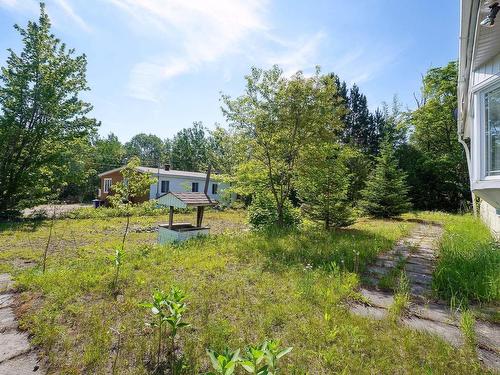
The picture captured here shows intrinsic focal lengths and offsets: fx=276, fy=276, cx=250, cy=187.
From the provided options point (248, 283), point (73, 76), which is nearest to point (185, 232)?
point (248, 283)

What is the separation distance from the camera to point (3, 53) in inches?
496

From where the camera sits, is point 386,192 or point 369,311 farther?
point 386,192

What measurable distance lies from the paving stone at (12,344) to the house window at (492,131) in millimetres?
5810

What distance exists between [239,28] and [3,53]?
1278cm

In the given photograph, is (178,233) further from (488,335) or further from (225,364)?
(488,335)

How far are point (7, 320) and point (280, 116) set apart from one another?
7.10 m

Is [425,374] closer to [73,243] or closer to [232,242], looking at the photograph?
[232,242]

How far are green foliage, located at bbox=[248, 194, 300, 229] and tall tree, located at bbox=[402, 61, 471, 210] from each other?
1552 centimetres

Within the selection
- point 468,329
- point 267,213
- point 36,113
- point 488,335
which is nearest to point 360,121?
point 267,213

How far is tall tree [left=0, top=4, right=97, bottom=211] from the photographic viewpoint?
12.7 metres

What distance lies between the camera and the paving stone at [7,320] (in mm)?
2809

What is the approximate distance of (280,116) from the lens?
8055 millimetres

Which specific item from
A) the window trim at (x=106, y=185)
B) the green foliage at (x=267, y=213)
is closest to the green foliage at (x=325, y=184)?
the green foliage at (x=267, y=213)

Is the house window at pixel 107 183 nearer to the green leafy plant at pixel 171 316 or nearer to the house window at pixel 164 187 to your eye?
the house window at pixel 164 187
